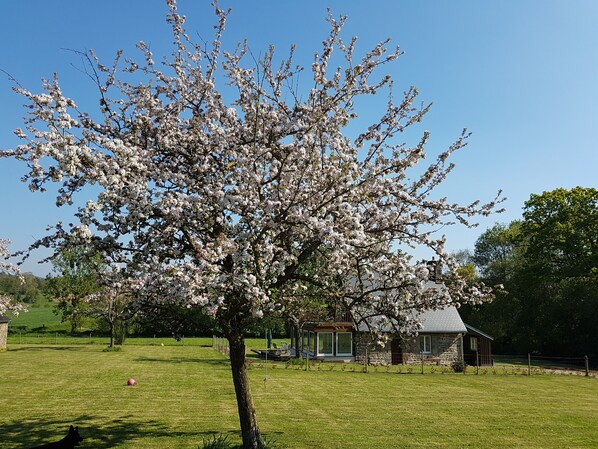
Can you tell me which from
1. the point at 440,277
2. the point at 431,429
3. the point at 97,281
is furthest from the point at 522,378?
the point at 97,281

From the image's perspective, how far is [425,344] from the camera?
36156 millimetres

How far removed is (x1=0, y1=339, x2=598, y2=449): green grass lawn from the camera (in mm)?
12977

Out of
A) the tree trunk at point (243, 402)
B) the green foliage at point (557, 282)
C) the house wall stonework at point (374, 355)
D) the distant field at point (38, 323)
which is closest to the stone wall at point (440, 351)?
the house wall stonework at point (374, 355)

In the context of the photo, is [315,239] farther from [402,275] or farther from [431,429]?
[431,429]

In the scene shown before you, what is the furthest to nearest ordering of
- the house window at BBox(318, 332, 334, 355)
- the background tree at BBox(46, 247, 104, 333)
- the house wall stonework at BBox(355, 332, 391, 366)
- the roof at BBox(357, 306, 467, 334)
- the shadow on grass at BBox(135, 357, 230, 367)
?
the background tree at BBox(46, 247, 104, 333)
the house window at BBox(318, 332, 334, 355)
the roof at BBox(357, 306, 467, 334)
the house wall stonework at BBox(355, 332, 391, 366)
the shadow on grass at BBox(135, 357, 230, 367)

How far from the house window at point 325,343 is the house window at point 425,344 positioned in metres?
6.73

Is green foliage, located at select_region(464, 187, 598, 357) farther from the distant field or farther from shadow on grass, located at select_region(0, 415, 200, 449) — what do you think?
the distant field

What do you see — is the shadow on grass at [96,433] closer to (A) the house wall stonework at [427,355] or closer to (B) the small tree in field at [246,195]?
(B) the small tree in field at [246,195]

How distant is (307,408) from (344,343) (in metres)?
19.7

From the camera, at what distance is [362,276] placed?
10.7 meters

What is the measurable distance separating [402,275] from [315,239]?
2.32m

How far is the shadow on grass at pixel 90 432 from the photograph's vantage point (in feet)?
39.7

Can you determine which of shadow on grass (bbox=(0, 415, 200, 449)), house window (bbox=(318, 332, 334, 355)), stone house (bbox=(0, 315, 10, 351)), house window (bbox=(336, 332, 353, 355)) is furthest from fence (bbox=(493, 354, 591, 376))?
stone house (bbox=(0, 315, 10, 351))

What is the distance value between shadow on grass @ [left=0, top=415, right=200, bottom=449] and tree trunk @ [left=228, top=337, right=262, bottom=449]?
1973 millimetres
